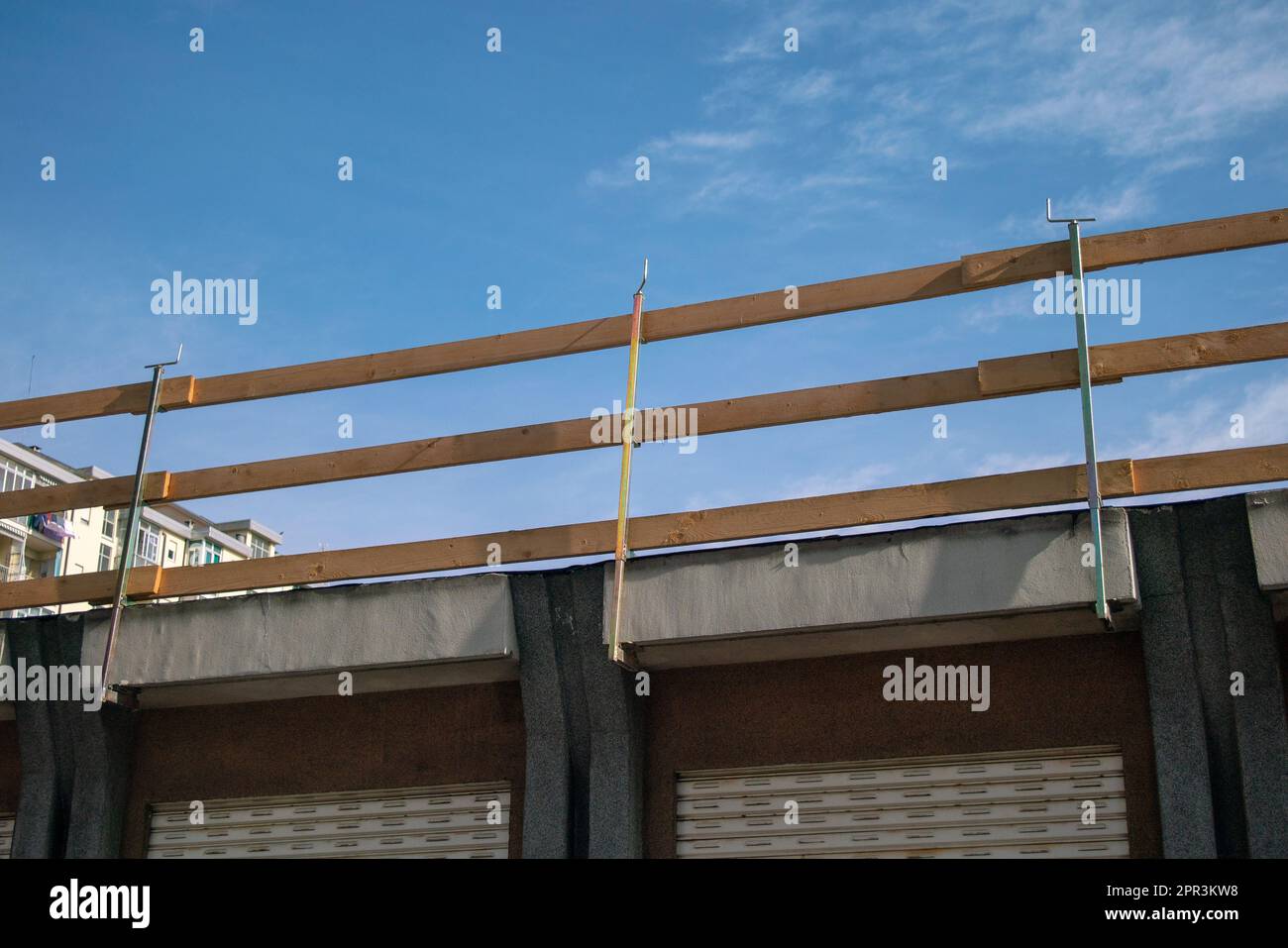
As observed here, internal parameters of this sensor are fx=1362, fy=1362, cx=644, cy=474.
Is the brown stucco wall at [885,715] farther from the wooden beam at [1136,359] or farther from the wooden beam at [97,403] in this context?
the wooden beam at [97,403]

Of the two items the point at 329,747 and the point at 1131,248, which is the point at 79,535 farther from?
the point at 1131,248

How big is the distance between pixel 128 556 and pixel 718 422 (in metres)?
→ 4.34

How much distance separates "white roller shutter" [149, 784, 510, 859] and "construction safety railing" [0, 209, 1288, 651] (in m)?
1.58

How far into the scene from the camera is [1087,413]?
7922mm

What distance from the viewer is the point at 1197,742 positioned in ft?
24.9

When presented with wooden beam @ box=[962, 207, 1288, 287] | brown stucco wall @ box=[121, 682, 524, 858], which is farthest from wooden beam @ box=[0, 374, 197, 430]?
wooden beam @ box=[962, 207, 1288, 287]

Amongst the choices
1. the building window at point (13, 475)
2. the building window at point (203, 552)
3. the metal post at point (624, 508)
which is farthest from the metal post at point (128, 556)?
the building window at point (203, 552)

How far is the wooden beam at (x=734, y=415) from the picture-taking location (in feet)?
26.0

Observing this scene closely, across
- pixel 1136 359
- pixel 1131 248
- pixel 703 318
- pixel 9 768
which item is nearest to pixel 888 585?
pixel 1136 359

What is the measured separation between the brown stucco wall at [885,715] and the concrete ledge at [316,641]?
1.25 meters

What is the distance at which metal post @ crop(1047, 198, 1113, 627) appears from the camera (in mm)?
7562

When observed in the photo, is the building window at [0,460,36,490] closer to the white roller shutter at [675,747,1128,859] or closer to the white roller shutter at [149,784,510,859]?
the white roller shutter at [149,784,510,859]

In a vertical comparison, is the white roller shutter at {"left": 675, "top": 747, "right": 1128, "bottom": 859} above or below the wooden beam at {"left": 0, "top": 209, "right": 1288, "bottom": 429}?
below
